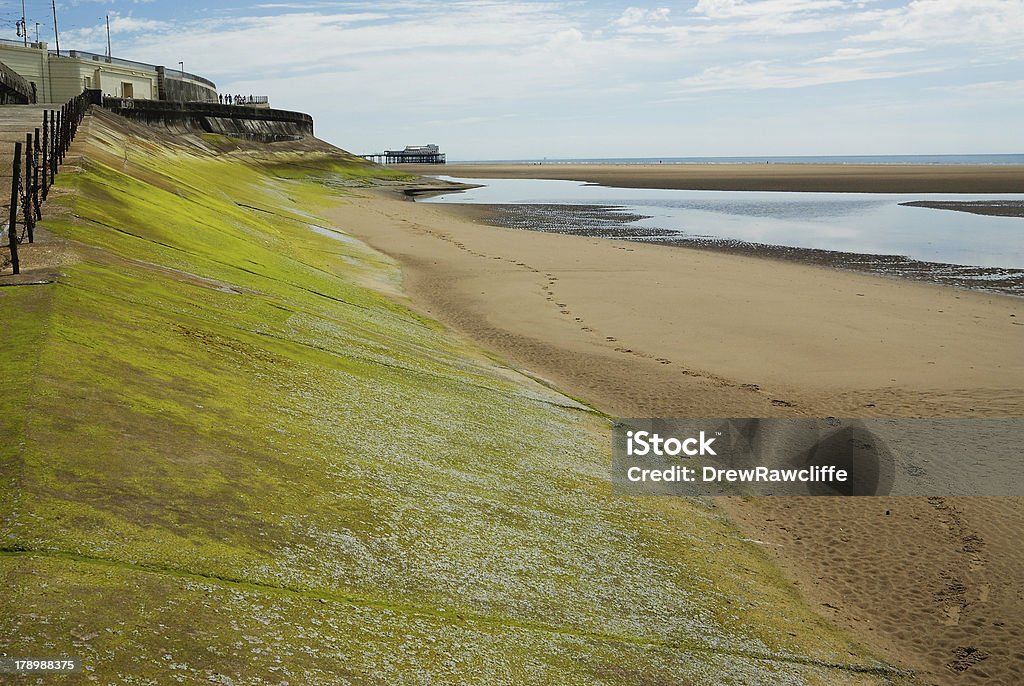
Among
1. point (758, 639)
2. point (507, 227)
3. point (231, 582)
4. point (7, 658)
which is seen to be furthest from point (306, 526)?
point (507, 227)

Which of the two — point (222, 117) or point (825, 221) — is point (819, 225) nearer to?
point (825, 221)

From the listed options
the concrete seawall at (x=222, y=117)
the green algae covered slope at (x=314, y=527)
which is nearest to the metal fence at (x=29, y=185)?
the green algae covered slope at (x=314, y=527)

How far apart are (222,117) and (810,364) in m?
62.6

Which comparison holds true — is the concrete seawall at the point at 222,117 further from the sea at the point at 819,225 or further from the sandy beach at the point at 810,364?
the sandy beach at the point at 810,364

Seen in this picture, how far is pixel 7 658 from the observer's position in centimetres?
409

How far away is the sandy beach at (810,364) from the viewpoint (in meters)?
8.20

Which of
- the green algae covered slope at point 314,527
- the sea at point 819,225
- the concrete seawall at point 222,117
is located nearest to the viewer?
Result: the green algae covered slope at point 314,527

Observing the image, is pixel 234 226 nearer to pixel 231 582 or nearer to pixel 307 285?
pixel 307 285

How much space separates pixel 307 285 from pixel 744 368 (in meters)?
8.72

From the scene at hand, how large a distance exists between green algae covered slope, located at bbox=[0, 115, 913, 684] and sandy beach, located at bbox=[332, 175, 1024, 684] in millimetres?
1058

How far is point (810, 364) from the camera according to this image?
16.0 metres

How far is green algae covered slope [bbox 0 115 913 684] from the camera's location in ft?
16.0

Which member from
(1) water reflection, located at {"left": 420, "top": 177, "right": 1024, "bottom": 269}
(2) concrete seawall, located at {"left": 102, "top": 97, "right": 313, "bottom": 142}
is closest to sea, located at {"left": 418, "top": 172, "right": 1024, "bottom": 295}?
(1) water reflection, located at {"left": 420, "top": 177, "right": 1024, "bottom": 269}

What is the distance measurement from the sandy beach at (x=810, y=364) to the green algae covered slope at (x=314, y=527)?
106 cm
